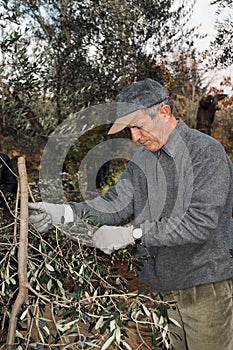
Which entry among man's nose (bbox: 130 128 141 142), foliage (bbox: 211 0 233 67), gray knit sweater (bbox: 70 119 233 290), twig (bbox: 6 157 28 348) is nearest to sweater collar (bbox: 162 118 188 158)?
gray knit sweater (bbox: 70 119 233 290)

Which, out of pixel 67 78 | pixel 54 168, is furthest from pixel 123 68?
pixel 54 168

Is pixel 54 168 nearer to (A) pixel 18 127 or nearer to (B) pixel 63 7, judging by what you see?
(A) pixel 18 127

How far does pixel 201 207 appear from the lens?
7.80ft

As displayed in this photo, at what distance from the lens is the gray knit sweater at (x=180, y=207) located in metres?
2.40

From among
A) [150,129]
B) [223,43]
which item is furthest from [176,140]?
[223,43]

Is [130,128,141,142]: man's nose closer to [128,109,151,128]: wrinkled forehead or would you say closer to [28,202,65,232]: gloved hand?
[128,109,151,128]: wrinkled forehead

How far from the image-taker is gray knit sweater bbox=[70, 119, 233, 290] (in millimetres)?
2402

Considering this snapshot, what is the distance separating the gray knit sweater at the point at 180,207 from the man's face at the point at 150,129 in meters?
0.05

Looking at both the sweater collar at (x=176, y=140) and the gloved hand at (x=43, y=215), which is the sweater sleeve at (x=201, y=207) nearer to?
the sweater collar at (x=176, y=140)

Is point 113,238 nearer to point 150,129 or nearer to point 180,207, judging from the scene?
point 180,207

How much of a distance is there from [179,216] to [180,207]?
0.09m

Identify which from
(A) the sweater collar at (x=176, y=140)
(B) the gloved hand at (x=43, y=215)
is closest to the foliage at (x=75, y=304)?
(B) the gloved hand at (x=43, y=215)

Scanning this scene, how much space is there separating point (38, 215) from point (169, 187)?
28.4 inches

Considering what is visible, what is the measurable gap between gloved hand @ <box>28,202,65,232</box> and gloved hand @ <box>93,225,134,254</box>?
0.76 ft
